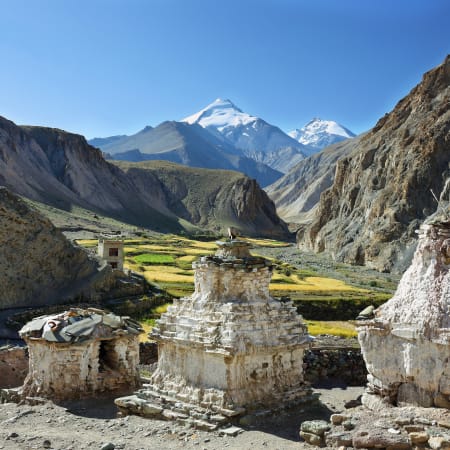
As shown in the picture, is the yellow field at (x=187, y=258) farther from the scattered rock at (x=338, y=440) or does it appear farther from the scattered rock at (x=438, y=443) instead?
the scattered rock at (x=438, y=443)

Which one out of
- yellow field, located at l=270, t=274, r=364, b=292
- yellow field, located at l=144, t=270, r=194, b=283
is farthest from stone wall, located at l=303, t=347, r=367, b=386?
yellow field, located at l=144, t=270, r=194, b=283

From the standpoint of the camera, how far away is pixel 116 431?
45.1 feet

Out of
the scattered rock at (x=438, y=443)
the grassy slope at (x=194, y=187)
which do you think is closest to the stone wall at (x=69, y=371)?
the scattered rock at (x=438, y=443)

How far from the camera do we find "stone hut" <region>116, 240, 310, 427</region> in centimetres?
1400

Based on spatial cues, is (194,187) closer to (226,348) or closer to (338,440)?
(226,348)

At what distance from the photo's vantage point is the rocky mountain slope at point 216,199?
152000 mm

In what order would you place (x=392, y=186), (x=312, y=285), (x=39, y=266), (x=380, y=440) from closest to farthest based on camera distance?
1. (x=380, y=440)
2. (x=39, y=266)
3. (x=312, y=285)
4. (x=392, y=186)

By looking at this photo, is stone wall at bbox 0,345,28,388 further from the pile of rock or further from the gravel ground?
the pile of rock

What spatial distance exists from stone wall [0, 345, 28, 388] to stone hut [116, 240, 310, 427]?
6077 millimetres

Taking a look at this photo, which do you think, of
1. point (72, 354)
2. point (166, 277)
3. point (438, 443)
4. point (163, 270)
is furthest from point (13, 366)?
point (163, 270)

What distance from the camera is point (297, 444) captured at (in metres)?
11.9

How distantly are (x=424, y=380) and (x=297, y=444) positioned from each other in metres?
2.93

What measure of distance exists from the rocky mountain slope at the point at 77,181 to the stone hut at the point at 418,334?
9583 centimetres

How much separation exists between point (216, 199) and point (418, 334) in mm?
150200
